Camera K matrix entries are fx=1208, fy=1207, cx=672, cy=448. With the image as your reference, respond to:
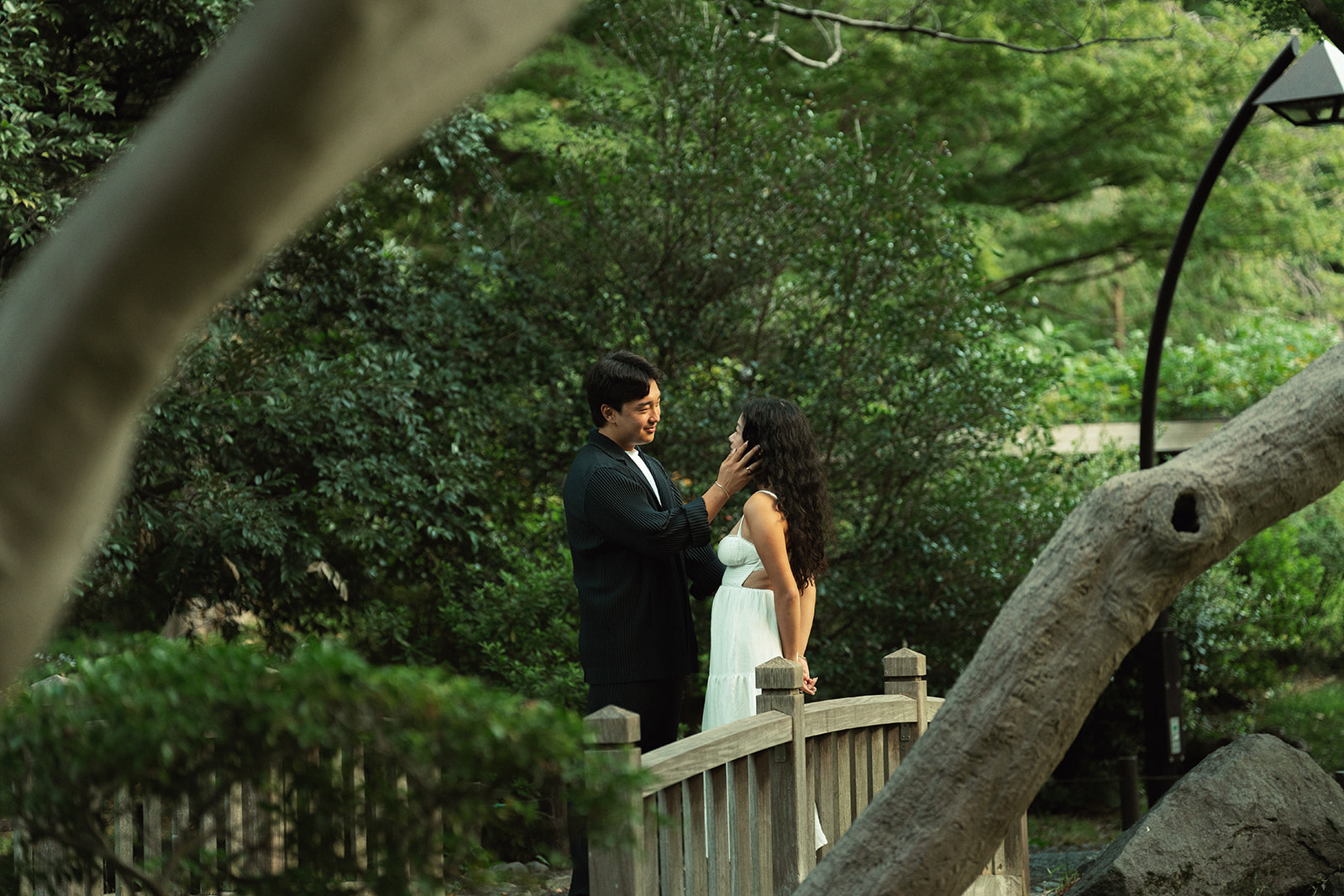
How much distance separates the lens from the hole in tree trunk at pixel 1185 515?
3352 millimetres

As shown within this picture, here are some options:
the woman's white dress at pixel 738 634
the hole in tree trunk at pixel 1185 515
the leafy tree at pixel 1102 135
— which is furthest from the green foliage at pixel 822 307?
the hole in tree trunk at pixel 1185 515

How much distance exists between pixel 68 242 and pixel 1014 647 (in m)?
2.54

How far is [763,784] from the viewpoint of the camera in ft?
13.5

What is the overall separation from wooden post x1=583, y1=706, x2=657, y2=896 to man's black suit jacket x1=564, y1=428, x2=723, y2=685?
1.16 metres

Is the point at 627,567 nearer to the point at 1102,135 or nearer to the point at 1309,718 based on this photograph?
the point at 1309,718

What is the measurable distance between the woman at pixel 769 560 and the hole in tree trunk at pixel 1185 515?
1536 mm

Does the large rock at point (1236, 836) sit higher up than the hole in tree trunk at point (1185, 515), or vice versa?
the hole in tree trunk at point (1185, 515)

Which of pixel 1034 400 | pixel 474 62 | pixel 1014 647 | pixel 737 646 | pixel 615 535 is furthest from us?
A: pixel 1034 400

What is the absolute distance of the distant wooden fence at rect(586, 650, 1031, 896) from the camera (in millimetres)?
3324

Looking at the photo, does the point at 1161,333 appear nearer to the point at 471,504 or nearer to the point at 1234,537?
Answer: the point at 471,504

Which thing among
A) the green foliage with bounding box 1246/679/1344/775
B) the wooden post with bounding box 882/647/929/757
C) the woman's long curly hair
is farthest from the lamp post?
the woman's long curly hair

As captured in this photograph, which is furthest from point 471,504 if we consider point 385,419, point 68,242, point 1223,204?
point 1223,204

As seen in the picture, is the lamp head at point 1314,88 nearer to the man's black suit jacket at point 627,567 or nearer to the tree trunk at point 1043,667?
the tree trunk at point 1043,667

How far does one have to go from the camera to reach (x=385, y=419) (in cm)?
759
